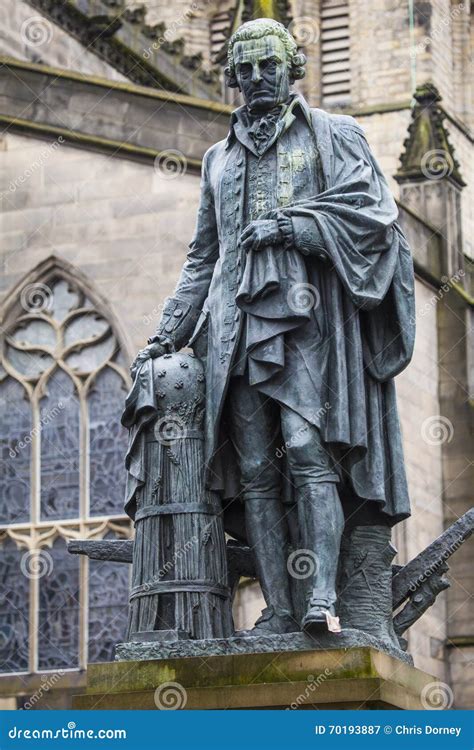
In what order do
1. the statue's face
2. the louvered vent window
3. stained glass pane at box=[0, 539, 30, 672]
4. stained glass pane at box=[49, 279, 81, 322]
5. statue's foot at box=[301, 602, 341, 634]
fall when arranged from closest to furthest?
statue's foot at box=[301, 602, 341, 634] → the statue's face → stained glass pane at box=[0, 539, 30, 672] → stained glass pane at box=[49, 279, 81, 322] → the louvered vent window

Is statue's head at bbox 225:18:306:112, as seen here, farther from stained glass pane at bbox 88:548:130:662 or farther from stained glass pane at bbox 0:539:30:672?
stained glass pane at bbox 0:539:30:672

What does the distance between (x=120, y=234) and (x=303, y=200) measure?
15516mm

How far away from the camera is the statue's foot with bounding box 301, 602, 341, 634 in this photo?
312 inches

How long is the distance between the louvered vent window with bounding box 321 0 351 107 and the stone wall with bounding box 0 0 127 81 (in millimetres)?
8659

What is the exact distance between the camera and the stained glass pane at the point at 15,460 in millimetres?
24156

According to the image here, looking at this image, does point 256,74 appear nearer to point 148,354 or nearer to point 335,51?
point 148,354

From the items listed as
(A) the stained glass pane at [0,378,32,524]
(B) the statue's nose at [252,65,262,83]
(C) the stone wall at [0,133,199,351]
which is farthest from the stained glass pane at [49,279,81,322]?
(B) the statue's nose at [252,65,262,83]

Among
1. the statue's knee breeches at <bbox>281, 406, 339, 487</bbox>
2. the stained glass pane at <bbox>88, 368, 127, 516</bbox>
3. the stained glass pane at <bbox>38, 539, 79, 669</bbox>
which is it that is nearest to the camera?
the statue's knee breeches at <bbox>281, 406, 339, 487</bbox>

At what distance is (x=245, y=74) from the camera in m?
8.67

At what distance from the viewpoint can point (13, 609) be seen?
23.8 m

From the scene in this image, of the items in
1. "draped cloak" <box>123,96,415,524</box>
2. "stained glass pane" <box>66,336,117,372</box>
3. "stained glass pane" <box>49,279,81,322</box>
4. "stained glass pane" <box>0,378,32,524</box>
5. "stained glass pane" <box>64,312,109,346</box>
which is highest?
"stained glass pane" <box>49,279,81,322</box>

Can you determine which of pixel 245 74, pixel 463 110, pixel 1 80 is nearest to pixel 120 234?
pixel 1 80

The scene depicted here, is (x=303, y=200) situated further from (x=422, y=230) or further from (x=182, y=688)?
(x=422, y=230)

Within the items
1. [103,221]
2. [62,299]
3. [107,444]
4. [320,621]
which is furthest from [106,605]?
[320,621]
